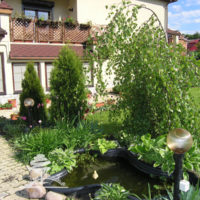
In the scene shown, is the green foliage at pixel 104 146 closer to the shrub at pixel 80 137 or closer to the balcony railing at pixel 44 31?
the shrub at pixel 80 137

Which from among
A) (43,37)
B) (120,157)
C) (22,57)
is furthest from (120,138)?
(43,37)

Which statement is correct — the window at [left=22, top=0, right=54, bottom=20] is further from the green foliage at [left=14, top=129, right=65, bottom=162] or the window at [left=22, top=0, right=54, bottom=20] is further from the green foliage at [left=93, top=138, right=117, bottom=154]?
the green foliage at [left=93, top=138, right=117, bottom=154]

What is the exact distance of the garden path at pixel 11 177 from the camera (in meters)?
3.61

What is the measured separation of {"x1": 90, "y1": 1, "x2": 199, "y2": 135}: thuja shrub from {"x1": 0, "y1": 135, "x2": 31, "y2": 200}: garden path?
95.9 inches

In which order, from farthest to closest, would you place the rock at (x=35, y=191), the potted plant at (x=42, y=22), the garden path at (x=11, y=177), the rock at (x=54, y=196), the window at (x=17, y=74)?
the potted plant at (x=42, y=22) < the window at (x=17, y=74) < the garden path at (x=11, y=177) < the rock at (x=35, y=191) < the rock at (x=54, y=196)

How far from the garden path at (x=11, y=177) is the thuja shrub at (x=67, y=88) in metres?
1.54

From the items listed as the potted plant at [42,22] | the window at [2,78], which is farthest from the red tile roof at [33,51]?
the potted plant at [42,22]

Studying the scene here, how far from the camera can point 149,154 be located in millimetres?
4027

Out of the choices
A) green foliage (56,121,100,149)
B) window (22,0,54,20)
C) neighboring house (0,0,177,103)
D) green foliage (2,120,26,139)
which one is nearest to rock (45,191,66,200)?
green foliage (56,121,100,149)

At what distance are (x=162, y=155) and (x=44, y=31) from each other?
11.6m

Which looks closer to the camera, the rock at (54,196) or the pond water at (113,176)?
the rock at (54,196)

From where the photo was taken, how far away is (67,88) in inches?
234

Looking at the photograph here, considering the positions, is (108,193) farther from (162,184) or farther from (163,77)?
(163,77)

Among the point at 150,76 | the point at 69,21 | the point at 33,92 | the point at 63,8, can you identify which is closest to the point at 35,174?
the point at 150,76
